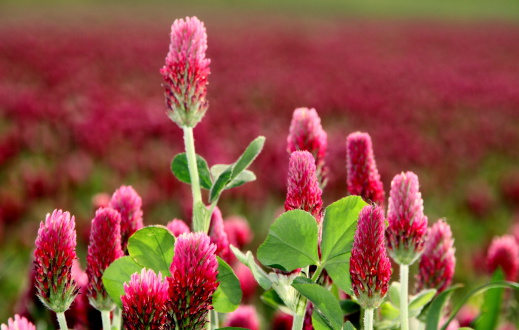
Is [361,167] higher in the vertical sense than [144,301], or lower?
higher

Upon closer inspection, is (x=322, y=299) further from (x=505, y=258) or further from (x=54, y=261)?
(x=505, y=258)

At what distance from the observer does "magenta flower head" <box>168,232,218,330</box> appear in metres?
0.70

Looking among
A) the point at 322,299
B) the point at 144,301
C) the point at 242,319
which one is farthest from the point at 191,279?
the point at 242,319

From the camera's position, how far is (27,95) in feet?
17.0

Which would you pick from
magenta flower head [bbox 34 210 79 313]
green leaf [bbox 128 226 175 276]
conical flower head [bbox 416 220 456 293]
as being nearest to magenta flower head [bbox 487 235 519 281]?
conical flower head [bbox 416 220 456 293]

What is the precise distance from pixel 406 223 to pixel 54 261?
1.47 ft

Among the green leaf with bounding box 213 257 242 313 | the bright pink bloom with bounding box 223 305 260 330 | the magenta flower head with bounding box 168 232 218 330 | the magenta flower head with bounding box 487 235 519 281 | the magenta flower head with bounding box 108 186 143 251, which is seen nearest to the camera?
the magenta flower head with bounding box 168 232 218 330

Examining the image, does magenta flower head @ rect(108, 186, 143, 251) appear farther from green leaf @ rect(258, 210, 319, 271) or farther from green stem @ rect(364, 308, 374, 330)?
green stem @ rect(364, 308, 374, 330)

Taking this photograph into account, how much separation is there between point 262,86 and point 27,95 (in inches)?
167

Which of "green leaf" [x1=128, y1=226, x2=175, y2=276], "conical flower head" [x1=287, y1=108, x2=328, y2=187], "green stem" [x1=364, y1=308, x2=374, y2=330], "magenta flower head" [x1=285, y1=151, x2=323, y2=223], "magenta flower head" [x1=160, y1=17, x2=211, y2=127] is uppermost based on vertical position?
"magenta flower head" [x1=160, y1=17, x2=211, y2=127]

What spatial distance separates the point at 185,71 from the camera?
2.81ft

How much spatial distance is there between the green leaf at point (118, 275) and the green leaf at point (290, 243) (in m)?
0.18

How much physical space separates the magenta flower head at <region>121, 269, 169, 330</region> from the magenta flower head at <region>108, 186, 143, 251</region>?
0.75 ft

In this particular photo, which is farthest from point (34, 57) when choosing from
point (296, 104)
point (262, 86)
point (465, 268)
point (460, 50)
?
point (460, 50)
